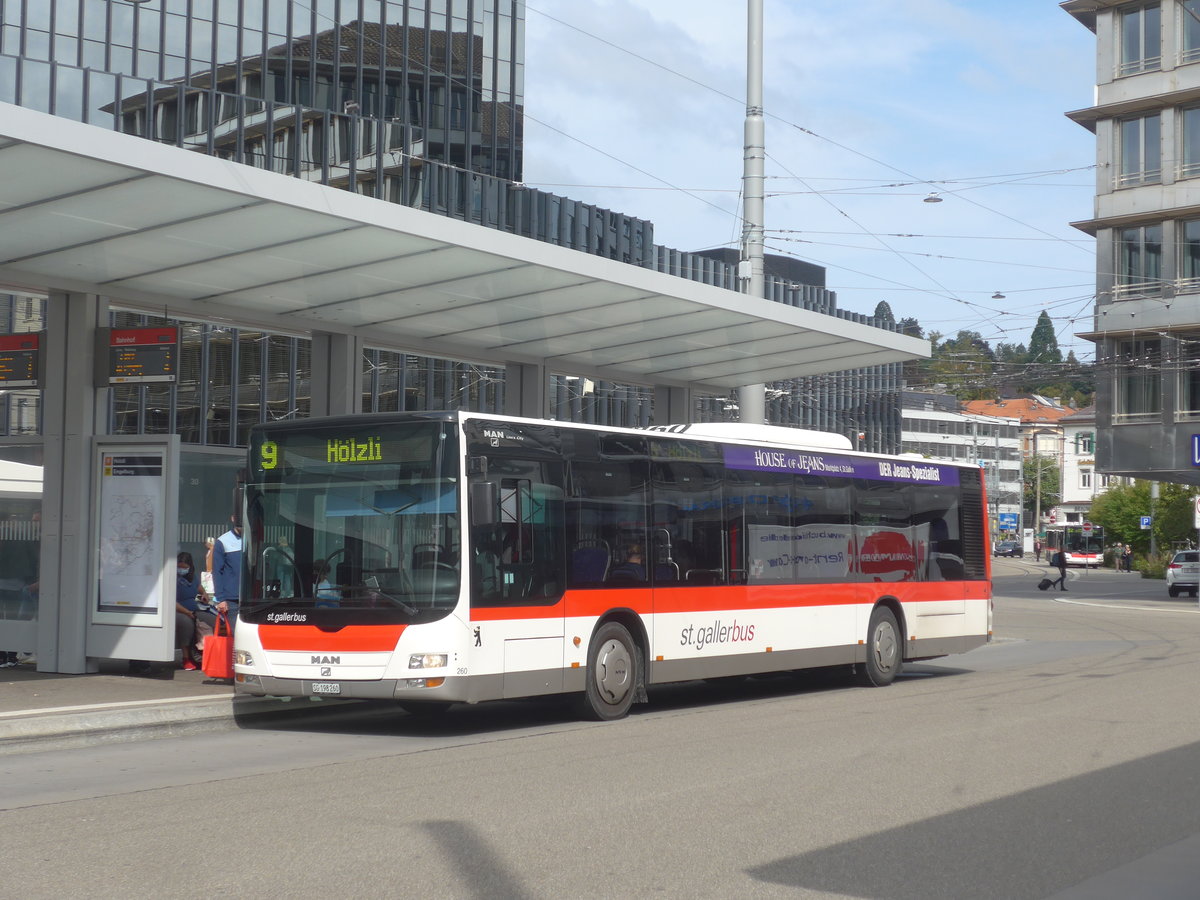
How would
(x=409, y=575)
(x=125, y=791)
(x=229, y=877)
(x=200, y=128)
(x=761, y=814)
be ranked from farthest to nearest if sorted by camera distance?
(x=200, y=128), (x=409, y=575), (x=125, y=791), (x=761, y=814), (x=229, y=877)

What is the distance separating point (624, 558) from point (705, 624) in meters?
1.47

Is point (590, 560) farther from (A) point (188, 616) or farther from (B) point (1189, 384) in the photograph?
(B) point (1189, 384)

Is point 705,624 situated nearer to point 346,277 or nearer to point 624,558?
point 624,558

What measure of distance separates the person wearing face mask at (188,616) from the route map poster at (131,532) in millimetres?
953

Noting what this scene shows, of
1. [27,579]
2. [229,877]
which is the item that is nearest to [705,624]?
[27,579]

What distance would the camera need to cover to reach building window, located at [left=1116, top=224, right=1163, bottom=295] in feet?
163

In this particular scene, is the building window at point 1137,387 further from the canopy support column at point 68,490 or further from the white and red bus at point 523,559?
the canopy support column at point 68,490

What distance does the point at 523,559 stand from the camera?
40.8 ft

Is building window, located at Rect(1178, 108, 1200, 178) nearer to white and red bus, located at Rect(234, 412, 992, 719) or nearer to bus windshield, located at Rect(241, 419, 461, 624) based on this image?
white and red bus, located at Rect(234, 412, 992, 719)

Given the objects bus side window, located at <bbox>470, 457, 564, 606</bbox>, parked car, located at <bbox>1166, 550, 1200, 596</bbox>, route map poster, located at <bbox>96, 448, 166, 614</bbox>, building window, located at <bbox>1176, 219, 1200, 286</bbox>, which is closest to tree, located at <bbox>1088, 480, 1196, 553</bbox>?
parked car, located at <bbox>1166, 550, 1200, 596</bbox>

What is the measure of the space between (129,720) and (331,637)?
1777 millimetres

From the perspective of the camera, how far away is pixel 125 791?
9.12 m

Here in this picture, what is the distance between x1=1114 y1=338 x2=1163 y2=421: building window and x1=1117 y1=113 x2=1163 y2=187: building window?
18.9 feet

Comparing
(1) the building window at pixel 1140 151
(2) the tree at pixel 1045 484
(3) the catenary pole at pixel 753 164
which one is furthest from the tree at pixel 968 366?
(2) the tree at pixel 1045 484
